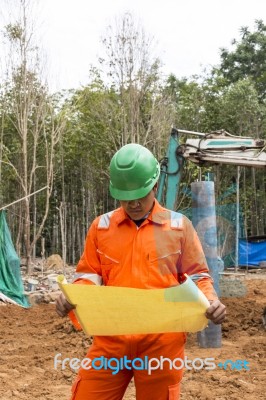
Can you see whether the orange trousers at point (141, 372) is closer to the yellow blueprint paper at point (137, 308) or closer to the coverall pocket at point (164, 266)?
the yellow blueprint paper at point (137, 308)

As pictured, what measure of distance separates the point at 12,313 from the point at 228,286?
3.85m

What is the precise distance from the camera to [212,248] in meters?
6.31

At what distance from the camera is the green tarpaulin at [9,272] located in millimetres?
10609

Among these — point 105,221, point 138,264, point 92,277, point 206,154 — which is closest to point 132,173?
point 105,221

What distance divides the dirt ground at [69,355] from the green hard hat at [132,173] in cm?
285

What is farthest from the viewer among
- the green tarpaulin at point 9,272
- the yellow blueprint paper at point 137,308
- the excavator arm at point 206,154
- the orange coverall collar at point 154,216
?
the green tarpaulin at point 9,272

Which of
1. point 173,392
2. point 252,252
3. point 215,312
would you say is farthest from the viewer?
point 252,252

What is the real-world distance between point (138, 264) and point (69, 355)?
450 centimetres

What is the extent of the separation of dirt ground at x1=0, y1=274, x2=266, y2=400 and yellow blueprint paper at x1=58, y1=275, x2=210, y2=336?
2.73m

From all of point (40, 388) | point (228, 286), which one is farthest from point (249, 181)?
point (40, 388)

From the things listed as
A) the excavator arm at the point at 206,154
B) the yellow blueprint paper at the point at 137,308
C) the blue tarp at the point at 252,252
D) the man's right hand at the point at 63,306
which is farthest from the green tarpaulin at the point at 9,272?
the blue tarp at the point at 252,252

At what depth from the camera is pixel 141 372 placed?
215 centimetres

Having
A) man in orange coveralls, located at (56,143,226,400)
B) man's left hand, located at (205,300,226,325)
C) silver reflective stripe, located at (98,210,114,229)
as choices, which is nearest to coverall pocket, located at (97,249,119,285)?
man in orange coveralls, located at (56,143,226,400)

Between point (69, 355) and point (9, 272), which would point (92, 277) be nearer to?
point (69, 355)
